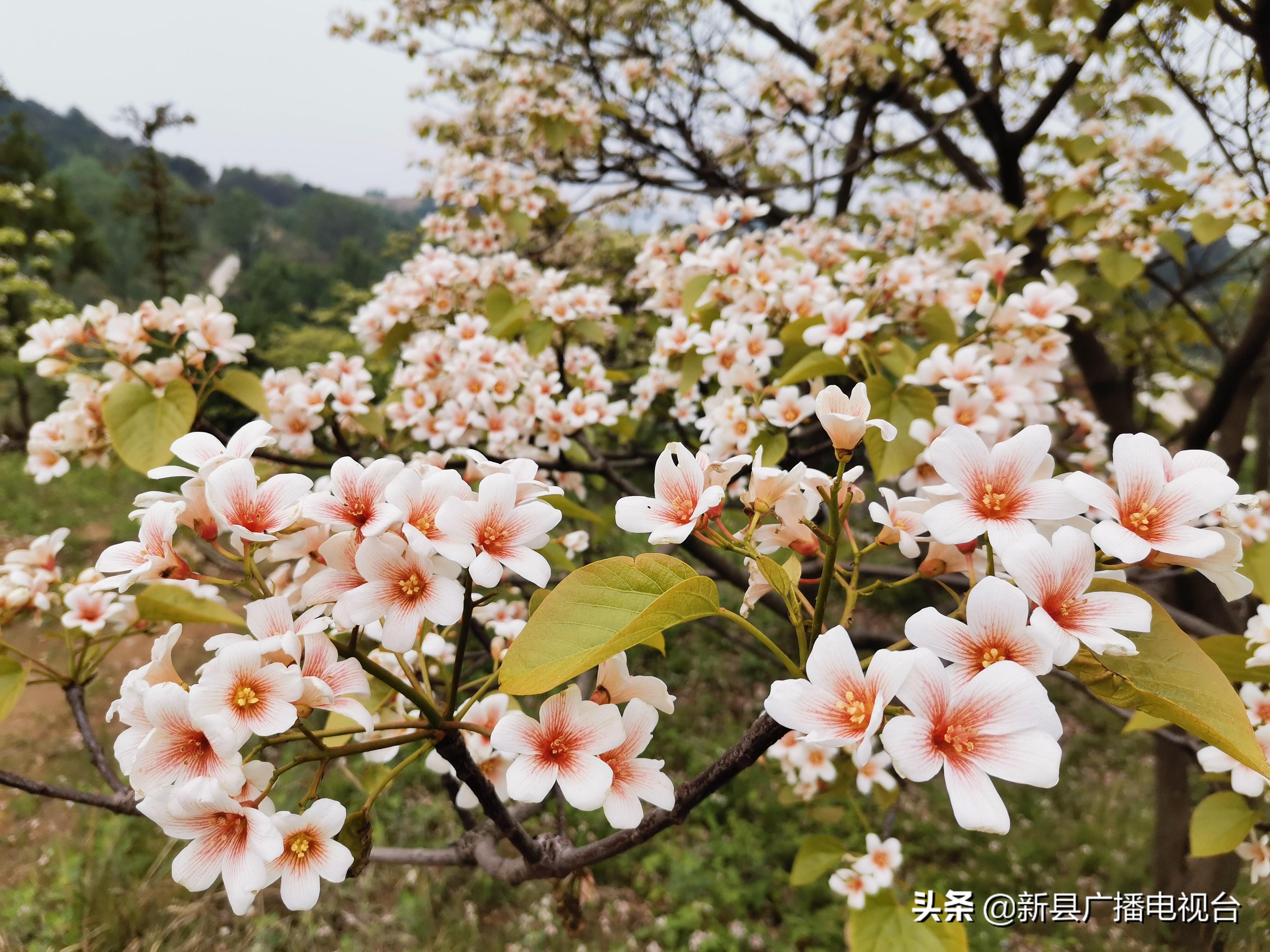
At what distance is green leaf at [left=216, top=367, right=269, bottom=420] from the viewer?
1.79 metres

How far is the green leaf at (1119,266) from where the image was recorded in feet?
7.86

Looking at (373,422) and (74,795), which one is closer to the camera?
(74,795)

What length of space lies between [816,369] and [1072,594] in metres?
1.06

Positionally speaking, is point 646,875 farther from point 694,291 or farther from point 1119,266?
point 1119,266

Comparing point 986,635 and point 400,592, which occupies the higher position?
point 986,635

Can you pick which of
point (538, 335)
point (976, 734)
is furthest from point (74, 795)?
point (538, 335)

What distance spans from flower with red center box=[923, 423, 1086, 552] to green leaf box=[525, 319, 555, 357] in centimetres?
186

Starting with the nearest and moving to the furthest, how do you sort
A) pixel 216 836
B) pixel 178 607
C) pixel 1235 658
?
pixel 178 607 → pixel 216 836 → pixel 1235 658

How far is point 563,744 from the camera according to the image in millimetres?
706

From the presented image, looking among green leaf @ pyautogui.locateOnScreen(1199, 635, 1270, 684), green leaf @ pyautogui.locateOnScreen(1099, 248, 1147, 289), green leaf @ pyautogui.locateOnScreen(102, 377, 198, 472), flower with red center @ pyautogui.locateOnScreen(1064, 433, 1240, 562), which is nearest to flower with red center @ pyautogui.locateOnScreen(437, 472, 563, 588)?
flower with red center @ pyautogui.locateOnScreen(1064, 433, 1240, 562)

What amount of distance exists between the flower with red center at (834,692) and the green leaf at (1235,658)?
2.75 ft

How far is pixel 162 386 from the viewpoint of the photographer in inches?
67.7

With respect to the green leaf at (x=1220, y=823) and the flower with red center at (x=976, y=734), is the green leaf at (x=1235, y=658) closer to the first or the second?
the green leaf at (x=1220, y=823)

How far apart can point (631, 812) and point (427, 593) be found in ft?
1.05
